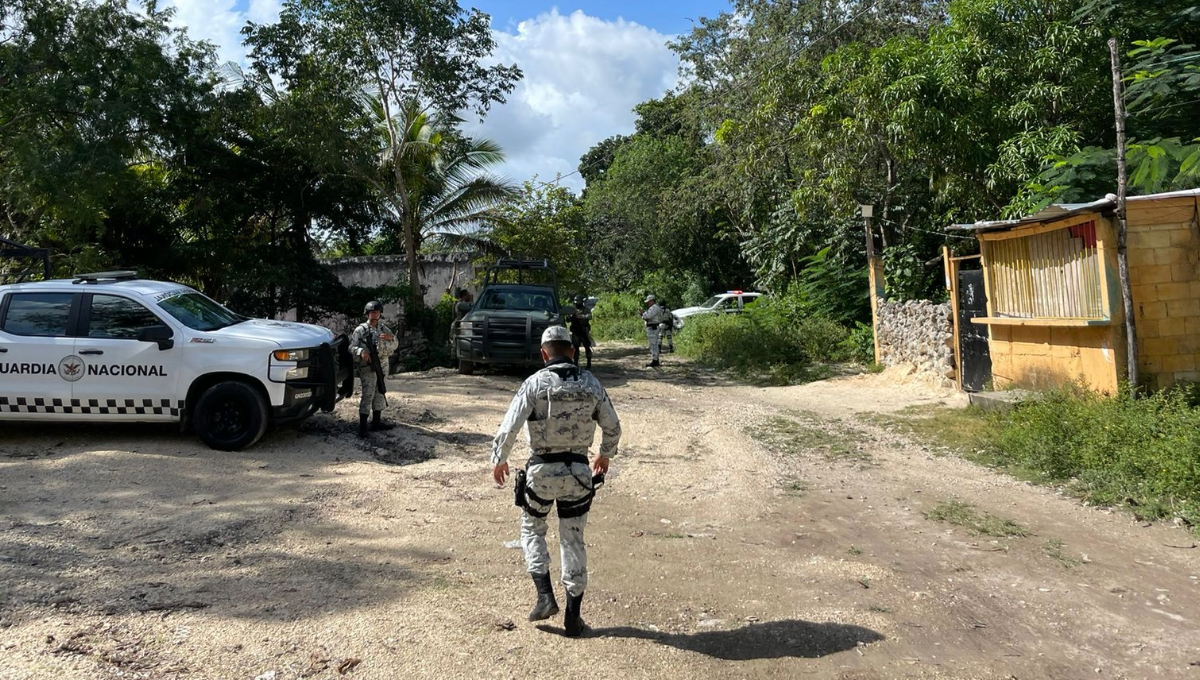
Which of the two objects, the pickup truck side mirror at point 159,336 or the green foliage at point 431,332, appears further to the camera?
the green foliage at point 431,332

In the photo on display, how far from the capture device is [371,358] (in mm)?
8461

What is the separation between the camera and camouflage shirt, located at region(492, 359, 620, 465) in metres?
4.20

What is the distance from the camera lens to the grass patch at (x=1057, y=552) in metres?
5.24

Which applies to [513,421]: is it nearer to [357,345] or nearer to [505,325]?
[357,345]

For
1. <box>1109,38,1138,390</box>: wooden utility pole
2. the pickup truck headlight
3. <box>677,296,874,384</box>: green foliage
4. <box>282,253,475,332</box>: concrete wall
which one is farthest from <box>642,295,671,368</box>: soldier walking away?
the pickup truck headlight

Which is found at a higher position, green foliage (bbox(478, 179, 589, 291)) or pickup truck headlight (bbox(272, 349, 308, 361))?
green foliage (bbox(478, 179, 589, 291))

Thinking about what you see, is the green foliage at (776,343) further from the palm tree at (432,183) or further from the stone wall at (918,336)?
the palm tree at (432,183)

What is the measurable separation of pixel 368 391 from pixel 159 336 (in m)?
2.04

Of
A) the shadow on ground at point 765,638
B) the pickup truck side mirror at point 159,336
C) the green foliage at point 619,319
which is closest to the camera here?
the shadow on ground at point 765,638

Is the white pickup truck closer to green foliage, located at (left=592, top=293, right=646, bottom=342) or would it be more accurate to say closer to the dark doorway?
the dark doorway

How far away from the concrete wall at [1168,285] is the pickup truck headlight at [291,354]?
849cm

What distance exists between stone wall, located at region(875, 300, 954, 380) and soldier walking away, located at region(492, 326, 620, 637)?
9.55m

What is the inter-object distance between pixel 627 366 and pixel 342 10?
8841mm

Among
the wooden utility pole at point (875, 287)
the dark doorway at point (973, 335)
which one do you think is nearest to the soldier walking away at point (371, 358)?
the dark doorway at point (973, 335)
